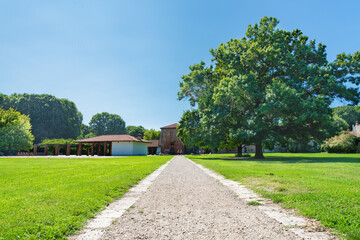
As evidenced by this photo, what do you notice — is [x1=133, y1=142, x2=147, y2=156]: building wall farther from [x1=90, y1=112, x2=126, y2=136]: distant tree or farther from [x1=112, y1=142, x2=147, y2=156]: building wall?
[x1=90, y1=112, x2=126, y2=136]: distant tree

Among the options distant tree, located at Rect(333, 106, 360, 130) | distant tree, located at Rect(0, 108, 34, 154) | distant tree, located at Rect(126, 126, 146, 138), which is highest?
distant tree, located at Rect(333, 106, 360, 130)

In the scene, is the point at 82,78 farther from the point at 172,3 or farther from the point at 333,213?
the point at 333,213

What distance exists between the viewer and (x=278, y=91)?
1758 centimetres

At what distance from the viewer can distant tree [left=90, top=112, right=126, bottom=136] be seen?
80.2 m

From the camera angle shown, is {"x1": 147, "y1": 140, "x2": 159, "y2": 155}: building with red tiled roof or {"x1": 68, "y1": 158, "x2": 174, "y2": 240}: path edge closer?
{"x1": 68, "y1": 158, "x2": 174, "y2": 240}: path edge

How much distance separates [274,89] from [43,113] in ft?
212

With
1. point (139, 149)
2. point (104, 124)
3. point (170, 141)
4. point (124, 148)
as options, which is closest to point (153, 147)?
point (170, 141)

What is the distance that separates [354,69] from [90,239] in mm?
25079

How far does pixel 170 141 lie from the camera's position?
56375 millimetres

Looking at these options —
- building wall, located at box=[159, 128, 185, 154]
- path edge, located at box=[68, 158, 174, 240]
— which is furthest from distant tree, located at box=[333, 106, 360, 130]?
path edge, located at box=[68, 158, 174, 240]

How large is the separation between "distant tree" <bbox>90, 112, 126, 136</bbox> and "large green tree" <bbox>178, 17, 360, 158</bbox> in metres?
62.3

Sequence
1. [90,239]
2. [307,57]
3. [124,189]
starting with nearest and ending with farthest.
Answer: [90,239] → [124,189] → [307,57]

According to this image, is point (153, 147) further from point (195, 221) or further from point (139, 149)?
point (195, 221)

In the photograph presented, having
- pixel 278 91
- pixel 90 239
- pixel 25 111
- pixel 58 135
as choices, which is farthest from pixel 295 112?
pixel 25 111
